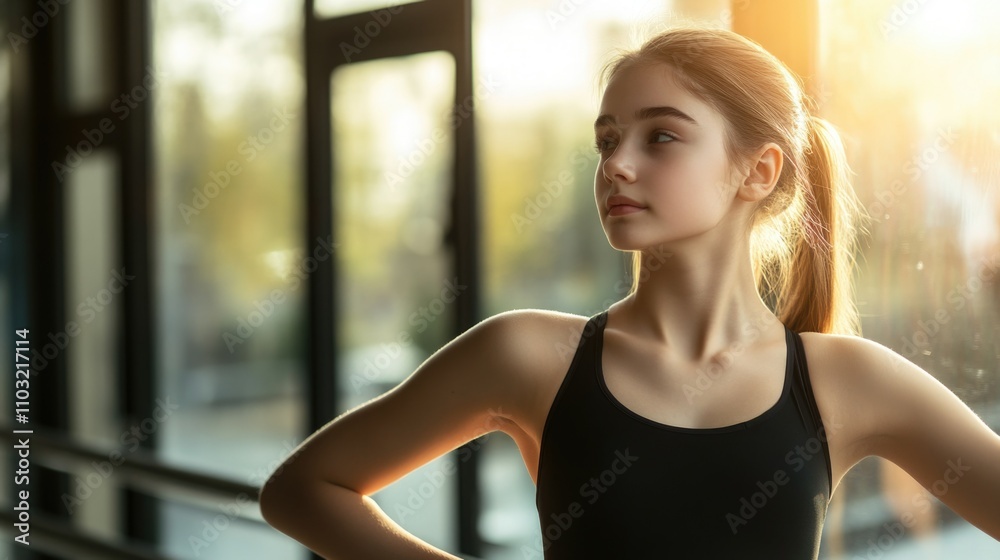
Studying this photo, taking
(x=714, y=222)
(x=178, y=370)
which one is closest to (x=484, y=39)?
(x=714, y=222)

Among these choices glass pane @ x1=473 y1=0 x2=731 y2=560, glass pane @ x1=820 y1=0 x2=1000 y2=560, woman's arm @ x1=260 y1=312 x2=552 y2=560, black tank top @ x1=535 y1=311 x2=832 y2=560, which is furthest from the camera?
glass pane @ x1=473 y1=0 x2=731 y2=560

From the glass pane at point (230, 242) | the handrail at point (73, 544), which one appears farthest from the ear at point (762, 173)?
the handrail at point (73, 544)

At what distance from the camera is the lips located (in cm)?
97

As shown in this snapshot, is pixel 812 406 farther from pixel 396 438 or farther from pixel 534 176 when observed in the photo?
pixel 534 176

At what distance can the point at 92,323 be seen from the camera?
12.5ft

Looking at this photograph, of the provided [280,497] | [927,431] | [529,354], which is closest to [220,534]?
[280,497]

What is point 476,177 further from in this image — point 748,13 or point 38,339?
point 38,339

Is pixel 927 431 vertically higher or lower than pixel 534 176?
lower

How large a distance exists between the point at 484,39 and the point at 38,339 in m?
2.88

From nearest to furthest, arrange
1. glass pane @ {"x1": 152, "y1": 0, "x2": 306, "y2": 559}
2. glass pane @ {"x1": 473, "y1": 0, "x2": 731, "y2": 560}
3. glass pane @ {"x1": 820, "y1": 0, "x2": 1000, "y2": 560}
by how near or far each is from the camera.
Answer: glass pane @ {"x1": 820, "y1": 0, "x2": 1000, "y2": 560}
glass pane @ {"x1": 473, "y1": 0, "x2": 731, "y2": 560}
glass pane @ {"x1": 152, "y1": 0, "x2": 306, "y2": 559}

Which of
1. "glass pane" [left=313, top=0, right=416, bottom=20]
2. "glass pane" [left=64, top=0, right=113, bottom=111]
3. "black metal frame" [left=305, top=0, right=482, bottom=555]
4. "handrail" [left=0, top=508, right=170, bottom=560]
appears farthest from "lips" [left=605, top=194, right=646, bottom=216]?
"glass pane" [left=64, top=0, right=113, bottom=111]

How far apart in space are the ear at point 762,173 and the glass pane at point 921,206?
A: 387 mm

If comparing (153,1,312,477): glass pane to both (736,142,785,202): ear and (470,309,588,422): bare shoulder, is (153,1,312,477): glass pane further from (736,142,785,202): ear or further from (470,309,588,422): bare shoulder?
(736,142,785,202): ear

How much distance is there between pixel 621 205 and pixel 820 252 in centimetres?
28
